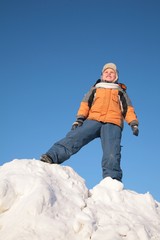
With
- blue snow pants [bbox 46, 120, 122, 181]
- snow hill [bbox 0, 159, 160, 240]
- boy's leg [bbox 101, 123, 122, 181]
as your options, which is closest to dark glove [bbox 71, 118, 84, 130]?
blue snow pants [bbox 46, 120, 122, 181]

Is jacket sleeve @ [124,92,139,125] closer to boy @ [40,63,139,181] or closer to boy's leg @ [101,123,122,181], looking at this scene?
boy @ [40,63,139,181]

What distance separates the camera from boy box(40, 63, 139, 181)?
15.6 feet

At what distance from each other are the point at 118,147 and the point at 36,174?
1986 mm

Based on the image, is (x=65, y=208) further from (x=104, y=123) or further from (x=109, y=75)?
(x=109, y=75)

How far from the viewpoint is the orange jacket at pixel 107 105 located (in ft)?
17.7

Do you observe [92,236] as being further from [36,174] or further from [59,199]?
[36,174]

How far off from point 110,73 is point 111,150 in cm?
196

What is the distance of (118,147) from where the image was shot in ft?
16.5

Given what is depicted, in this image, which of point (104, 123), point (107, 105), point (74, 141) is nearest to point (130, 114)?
point (107, 105)

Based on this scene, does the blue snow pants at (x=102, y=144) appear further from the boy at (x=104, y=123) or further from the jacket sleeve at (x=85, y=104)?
the jacket sleeve at (x=85, y=104)

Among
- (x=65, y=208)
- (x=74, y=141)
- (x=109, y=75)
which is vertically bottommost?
(x=65, y=208)

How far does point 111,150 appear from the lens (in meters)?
4.94

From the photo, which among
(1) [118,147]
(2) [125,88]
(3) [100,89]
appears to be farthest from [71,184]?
(2) [125,88]

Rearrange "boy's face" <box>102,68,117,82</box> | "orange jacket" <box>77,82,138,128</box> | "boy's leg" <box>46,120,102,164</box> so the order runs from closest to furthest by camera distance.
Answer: "boy's leg" <box>46,120,102,164</box>
"orange jacket" <box>77,82,138,128</box>
"boy's face" <box>102,68,117,82</box>
